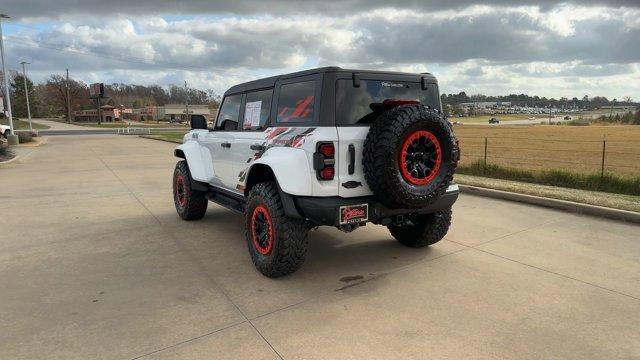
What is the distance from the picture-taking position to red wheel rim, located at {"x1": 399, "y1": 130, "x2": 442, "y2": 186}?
151 inches

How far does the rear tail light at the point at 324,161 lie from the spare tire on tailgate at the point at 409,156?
0.94 ft

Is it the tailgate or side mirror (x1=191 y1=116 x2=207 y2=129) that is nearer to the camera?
the tailgate

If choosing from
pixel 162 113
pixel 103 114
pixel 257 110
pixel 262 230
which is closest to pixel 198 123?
pixel 257 110

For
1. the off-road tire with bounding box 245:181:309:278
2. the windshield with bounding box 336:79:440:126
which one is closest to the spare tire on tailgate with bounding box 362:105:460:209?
the windshield with bounding box 336:79:440:126

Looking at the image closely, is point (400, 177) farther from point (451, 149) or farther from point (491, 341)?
point (491, 341)

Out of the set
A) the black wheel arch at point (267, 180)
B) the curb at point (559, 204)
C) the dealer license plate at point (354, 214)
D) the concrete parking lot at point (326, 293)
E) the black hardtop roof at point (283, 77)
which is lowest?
the concrete parking lot at point (326, 293)

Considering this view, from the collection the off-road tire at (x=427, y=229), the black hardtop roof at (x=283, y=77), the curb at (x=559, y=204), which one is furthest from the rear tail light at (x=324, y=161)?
the curb at (x=559, y=204)

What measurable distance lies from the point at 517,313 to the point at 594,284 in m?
1.12

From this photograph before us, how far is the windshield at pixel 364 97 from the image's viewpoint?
3969mm

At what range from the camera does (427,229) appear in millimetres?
4973

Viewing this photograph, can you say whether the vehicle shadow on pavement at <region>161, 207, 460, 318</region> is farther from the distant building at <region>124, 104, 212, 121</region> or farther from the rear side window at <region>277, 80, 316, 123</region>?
the distant building at <region>124, 104, 212, 121</region>

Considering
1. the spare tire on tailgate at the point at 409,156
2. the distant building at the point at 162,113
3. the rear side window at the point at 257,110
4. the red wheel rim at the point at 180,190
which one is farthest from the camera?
the distant building at the point at 162,113

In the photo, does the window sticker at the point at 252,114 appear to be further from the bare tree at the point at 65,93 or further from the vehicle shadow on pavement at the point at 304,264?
the bare tree at the point at 65,93

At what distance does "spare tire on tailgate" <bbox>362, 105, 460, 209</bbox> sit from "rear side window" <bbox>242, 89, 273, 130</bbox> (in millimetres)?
1418
